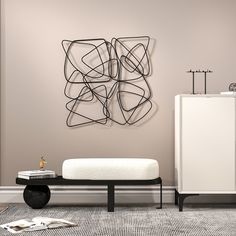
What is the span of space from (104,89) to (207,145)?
107 cm

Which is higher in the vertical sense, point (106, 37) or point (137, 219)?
point (106, 37)

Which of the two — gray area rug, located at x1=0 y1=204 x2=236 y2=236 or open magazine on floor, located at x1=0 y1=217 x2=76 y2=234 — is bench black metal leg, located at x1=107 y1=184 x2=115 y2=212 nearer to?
gray area rug, located at x1=0 y1=204 x2=236 y2=236

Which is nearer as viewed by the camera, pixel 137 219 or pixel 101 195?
pixel 137 219

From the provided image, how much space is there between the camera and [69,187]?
196 inches

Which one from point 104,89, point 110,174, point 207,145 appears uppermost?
point 104,89

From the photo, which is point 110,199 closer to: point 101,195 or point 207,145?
point 101,195

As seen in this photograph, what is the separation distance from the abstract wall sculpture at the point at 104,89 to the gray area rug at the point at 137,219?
815mm

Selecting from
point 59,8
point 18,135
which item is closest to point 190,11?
point 59,8

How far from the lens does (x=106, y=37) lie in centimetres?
496

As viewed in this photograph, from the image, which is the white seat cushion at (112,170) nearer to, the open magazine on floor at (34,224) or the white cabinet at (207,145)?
the white cabinet at (207,145)

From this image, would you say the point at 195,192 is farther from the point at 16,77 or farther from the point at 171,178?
the point at 16,77

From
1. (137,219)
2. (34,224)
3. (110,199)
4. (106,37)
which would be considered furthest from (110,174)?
(106,37)

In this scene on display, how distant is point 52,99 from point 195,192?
1499 mm

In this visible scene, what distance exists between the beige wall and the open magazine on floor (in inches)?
47.1
